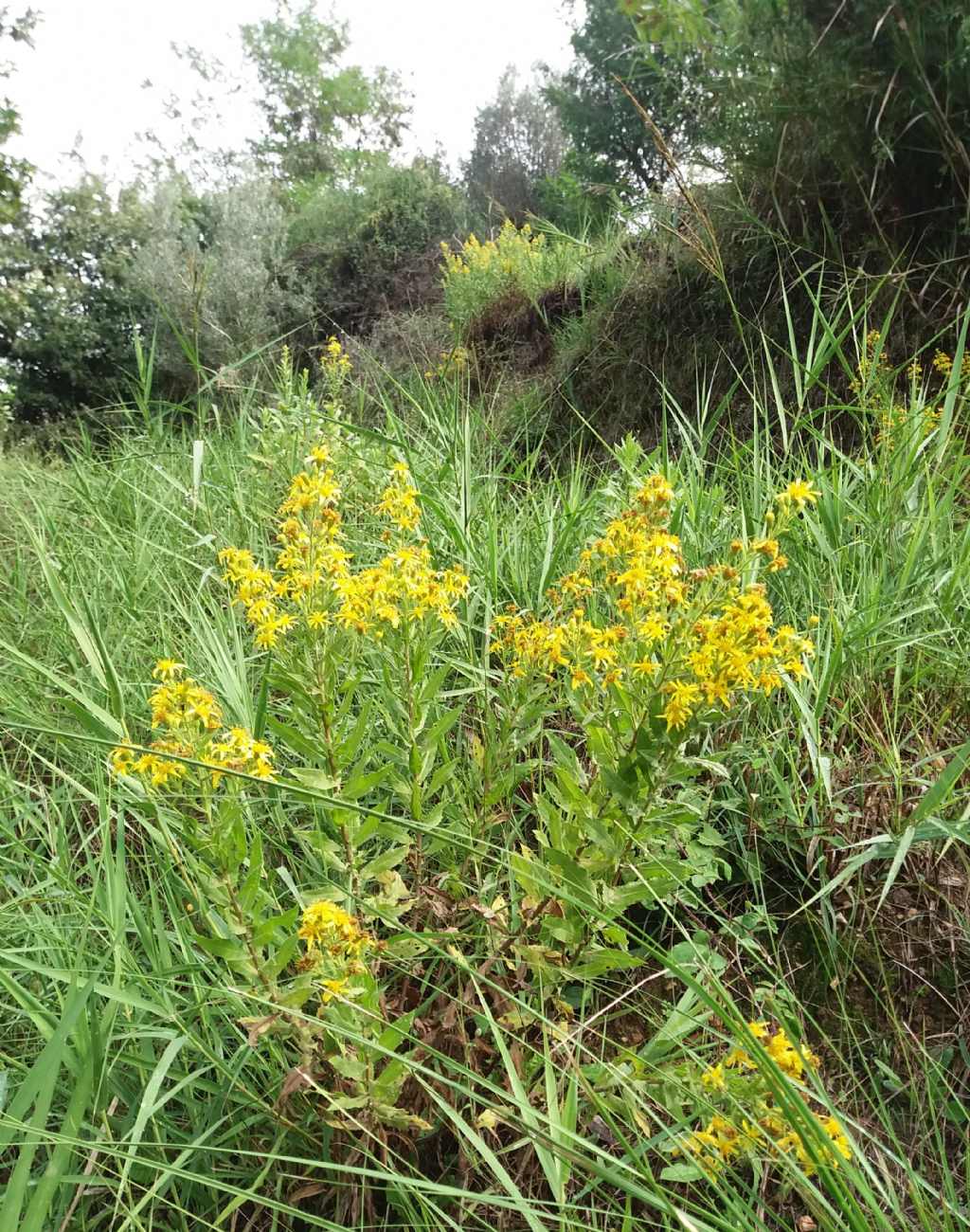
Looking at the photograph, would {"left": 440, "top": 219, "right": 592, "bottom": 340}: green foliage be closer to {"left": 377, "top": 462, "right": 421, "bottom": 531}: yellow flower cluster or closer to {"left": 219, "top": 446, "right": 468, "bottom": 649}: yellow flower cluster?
{"left": 377, "top": 462, "right": 421, "bottom": 531}: yellow flower cluster

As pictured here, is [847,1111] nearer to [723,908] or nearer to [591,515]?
[723,908]

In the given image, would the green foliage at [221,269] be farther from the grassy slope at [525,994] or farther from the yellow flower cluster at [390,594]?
the yellow flower cluster at [390,594]

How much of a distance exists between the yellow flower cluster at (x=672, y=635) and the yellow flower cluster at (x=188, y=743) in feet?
1.49

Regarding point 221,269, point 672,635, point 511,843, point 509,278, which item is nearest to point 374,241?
point 221,269

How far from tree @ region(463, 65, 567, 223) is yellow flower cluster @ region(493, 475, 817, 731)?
17785mm

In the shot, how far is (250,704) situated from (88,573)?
3.64 feet

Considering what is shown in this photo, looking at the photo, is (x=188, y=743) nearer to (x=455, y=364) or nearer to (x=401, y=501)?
(x=401, y=501)

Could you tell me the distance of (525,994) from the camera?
3.50 feet

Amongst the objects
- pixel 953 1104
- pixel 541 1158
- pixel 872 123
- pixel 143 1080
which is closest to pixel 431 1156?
pixel 541 1158

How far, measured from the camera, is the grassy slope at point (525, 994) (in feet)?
2.92

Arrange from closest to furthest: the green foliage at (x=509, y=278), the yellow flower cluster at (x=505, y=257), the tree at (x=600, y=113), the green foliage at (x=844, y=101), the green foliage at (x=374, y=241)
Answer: the green foliage at (x=844, y=101)
the green foliage at (x=509, y=278)
the yellow flower cluster at (x=505, y=257)
the green foliage at (x=374, y=241)
the tree at (x=600, y=113)

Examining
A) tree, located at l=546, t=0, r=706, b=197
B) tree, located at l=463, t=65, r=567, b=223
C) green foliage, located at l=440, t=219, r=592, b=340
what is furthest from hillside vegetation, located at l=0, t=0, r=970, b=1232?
tree, located at l=463, t=65, r=567, b=223

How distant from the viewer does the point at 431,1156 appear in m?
1.04

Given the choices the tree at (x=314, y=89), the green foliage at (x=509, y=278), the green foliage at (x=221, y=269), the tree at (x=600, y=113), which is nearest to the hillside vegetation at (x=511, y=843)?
the green foliage at (x=509, y=278)
